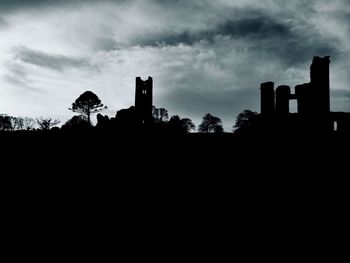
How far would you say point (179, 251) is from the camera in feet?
22.2

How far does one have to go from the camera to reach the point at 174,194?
8039mm

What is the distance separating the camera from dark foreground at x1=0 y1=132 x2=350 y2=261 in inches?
274

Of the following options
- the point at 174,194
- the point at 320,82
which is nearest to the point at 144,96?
the point at 320,82

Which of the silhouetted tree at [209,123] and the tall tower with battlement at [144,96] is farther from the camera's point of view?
the silhouetted tree at [209,123]

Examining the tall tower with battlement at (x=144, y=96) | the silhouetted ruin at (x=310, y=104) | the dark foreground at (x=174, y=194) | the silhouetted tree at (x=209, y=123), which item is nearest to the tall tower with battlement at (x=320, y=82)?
the silhouetted ruin at (x=310, y=104)

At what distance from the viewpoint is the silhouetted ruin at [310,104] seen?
10.2 m

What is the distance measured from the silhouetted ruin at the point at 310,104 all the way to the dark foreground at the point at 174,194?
50.6 inches

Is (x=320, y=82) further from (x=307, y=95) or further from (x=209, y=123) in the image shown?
(x=209, y=123)

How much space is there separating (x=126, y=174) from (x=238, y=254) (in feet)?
12.8

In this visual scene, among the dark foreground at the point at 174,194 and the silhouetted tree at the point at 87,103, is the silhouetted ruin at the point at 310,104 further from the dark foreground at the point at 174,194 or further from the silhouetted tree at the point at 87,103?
the silhouetted tree at the point at 87,103

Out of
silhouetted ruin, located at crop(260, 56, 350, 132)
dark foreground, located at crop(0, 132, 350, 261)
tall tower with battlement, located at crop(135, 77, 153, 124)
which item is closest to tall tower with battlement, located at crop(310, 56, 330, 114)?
silhouetted ruin, located at crop(260, 56, 350, 132)

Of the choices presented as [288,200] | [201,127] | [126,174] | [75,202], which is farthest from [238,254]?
[201,127]

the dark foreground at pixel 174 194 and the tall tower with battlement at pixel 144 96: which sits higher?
the tall tower with battlement at pixel 144 96

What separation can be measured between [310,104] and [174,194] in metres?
7.44
